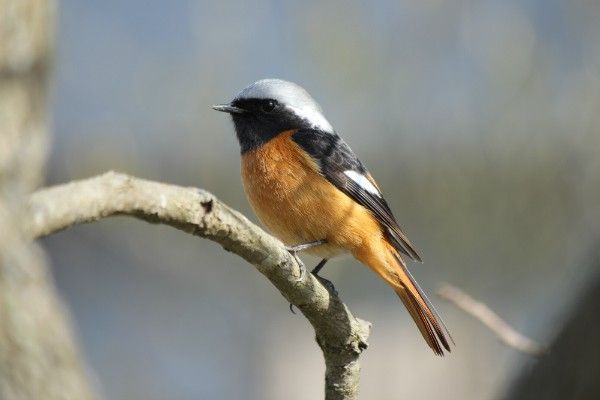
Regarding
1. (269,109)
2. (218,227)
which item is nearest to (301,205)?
(269,109)

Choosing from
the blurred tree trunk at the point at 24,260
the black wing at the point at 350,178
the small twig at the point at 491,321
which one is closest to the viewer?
the blurred tree trunk at the point at 24,260

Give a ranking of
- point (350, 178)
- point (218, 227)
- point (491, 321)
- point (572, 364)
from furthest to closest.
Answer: point (350, 178) < point (491, 321) < point (572, 364) < point (218, 227)

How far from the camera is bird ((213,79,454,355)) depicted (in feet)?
14.9

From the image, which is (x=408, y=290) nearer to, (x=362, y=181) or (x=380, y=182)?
(x=362, y=181)

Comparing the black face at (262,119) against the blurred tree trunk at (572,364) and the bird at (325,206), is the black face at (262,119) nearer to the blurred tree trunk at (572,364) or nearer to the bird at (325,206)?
the bird at (325,206)

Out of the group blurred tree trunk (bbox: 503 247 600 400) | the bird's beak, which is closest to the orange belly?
the bird's beak

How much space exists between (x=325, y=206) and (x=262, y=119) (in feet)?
2.38

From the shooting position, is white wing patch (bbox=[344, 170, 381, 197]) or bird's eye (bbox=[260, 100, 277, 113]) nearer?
white wing patch (bbox=[344, 170, 381, 197])


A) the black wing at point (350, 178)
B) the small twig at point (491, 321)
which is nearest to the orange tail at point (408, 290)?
the black wing at point (350, 178)

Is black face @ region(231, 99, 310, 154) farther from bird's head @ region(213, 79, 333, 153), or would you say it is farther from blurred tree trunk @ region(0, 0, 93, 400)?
blurred tree trunk @ region(0, 0, 93, 400)

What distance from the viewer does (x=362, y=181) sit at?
4.86 m

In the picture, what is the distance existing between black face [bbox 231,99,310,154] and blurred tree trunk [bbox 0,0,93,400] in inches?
107

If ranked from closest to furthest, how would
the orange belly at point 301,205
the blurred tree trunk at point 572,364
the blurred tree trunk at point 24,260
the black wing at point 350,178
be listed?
the blurred tree trunk at point 24,260
the blurred tree trunk at point 572,364
the orange belly at point 301,205
the black wing at point 350,178

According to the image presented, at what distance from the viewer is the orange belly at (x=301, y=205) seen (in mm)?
4531
